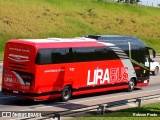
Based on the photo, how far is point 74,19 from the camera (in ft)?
230

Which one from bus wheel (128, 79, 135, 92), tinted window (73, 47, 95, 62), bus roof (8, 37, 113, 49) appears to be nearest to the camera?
bus roof (8, 37, 113, 49)

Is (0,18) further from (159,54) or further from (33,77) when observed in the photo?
(33,77)

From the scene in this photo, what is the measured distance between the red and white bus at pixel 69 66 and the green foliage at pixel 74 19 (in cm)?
2825

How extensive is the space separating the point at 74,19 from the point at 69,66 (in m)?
47.4

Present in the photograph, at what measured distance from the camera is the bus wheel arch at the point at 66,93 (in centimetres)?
2323

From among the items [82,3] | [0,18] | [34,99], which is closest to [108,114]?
[34,99]

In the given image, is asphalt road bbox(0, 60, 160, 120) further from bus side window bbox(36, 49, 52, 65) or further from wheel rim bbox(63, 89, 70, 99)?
bus side window bbox(36, 49, 52, 65)

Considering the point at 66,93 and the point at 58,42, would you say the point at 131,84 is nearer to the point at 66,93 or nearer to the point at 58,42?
the point at 66,93

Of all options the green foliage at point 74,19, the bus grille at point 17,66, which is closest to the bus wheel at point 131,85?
→ the bus grille at point 17,66

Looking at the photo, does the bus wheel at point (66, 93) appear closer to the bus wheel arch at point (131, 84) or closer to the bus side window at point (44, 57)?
the bus side window at point (44, 57)

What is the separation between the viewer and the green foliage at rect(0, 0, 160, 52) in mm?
60531

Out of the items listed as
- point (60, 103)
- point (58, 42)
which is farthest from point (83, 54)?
point (60, 103)

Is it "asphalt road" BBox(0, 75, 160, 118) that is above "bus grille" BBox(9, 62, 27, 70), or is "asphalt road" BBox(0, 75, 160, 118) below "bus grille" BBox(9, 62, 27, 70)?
below

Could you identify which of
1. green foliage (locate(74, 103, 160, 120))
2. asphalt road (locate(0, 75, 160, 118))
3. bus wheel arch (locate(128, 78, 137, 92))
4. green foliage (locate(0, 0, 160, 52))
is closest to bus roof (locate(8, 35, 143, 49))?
bus wheel arch (locate(128, 78, 137, 92))
